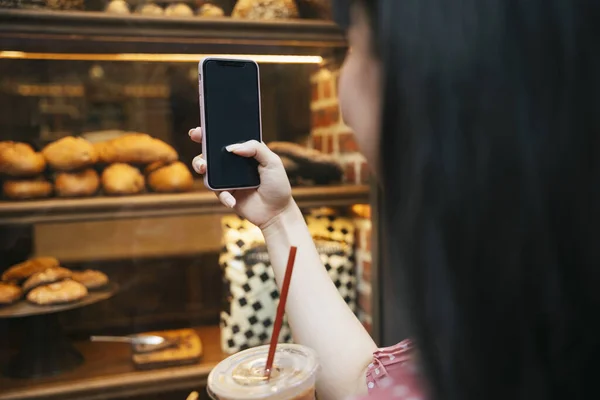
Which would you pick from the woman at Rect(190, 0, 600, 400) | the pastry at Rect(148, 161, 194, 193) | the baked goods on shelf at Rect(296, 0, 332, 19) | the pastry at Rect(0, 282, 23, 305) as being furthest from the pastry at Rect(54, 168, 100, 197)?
the woman at Rect(190, 0, 600, 400)

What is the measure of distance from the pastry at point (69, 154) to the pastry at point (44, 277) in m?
0.26

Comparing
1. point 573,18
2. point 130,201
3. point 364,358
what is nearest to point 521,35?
point 573,18

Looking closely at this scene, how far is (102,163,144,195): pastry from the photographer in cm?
142

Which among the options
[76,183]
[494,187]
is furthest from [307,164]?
[494,187]

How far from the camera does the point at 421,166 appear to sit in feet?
1.20

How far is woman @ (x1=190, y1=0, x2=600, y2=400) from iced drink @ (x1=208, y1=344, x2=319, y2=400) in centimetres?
26

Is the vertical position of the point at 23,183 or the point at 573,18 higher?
the point at 573,18

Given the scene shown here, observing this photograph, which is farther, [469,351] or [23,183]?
[23,183]

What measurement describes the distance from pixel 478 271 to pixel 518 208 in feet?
0.16

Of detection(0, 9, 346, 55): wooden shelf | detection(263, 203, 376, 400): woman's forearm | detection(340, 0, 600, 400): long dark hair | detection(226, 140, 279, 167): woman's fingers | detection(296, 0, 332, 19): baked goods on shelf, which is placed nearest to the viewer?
detection(340, 0, 600, 400): long dark hair

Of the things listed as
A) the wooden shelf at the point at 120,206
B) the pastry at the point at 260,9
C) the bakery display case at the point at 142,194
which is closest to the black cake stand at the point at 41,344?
the bakery display case at the point at 142,194

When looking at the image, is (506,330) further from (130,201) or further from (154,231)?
(154,231)

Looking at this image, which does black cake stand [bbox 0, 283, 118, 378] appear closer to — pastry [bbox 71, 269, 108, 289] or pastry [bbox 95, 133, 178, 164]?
pastry [bbox 71, 269, 108, 289]

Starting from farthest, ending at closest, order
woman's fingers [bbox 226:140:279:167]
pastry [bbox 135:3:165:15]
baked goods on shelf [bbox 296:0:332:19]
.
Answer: baked goods on shelf [bbox 296:0:332:19]
pastry [bbox 135:3:165:15]
woman's fingers [bbox 226:140:279:167]
